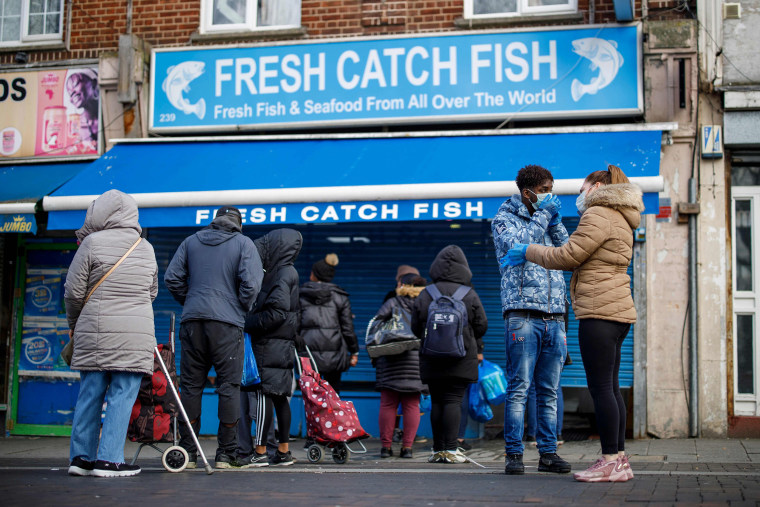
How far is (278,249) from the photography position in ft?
22.9

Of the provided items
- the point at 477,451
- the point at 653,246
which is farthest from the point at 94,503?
the point at 653,246

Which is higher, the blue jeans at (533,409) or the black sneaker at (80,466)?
the blue jeans at (533,409)

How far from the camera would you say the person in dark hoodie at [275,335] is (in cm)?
685

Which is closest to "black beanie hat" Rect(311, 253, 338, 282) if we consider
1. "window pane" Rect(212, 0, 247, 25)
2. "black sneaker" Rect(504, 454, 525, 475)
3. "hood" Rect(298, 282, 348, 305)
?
"hood" Rect(298, 282, 348, 305)

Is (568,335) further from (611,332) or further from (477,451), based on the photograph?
(611,332)

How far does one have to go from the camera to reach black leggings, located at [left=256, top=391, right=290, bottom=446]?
6.92 m

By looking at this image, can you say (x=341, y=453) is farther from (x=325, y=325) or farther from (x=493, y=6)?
(x=493, y=6)

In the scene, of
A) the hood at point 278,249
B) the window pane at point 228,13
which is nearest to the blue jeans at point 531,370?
the hood at point 278,249

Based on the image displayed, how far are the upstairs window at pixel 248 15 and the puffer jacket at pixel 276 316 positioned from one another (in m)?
4.24

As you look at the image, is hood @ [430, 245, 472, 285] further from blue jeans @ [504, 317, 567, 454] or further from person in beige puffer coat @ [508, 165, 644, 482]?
person in beige puffer coat @ [508, 165, 644, 482]

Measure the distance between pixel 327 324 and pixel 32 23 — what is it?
6020 millimetres

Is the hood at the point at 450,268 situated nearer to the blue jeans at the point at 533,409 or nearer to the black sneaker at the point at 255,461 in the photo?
the blue jeans at the point at 533,409

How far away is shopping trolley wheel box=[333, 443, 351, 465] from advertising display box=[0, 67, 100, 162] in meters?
5.34

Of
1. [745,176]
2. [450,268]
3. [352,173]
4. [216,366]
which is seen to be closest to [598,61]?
[745,176]
